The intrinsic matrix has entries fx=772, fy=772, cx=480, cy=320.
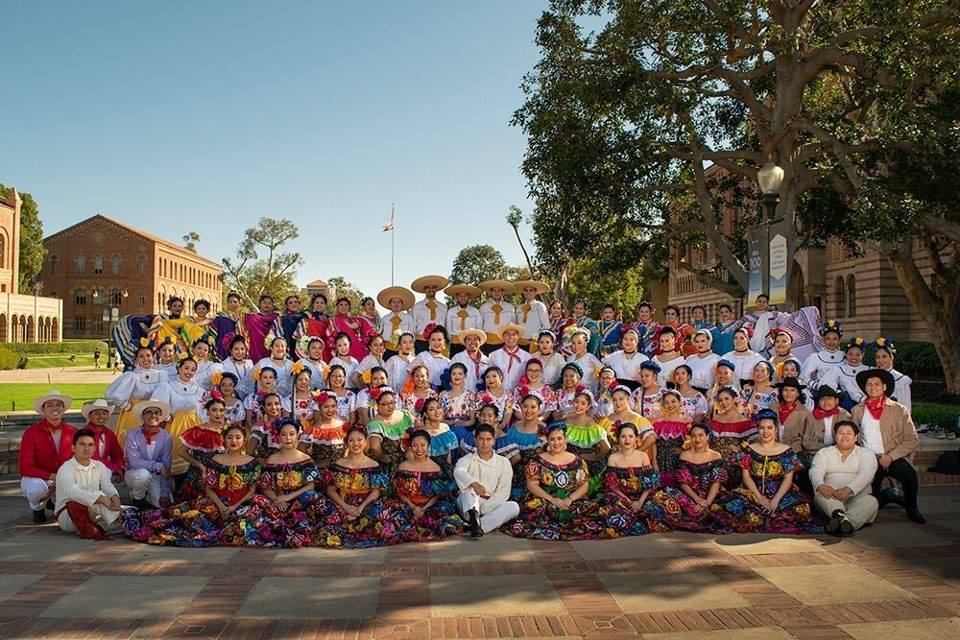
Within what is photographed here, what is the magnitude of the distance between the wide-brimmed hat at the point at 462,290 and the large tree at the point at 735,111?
Answer: 797cm

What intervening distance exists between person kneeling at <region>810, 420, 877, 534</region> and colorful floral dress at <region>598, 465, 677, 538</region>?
143 cm

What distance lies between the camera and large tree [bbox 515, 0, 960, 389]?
49.9 feet

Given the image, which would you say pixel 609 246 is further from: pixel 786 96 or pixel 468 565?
pixel 468 565

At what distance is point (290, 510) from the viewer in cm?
706

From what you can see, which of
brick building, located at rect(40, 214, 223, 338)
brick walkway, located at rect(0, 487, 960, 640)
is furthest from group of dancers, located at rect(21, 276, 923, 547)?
brick building, located at rect(40, 214, 223, 338)

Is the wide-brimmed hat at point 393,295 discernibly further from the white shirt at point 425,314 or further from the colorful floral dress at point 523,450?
the colorful floral dress at point 523,450

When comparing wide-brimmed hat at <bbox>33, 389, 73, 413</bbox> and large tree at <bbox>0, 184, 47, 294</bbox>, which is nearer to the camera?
wide-brimmed hat at <bbox>33, 389, 73, 413</bbox>

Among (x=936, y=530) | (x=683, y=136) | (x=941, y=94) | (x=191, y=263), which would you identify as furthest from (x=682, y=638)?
(x=191, y=263)

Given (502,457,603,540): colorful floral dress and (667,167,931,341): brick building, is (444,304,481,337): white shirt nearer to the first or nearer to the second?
(502,457,603,540): colorful floral dress

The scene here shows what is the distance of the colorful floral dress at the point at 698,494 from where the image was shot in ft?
23.4

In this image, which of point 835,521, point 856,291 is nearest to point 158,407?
point 835,521

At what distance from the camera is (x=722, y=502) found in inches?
289

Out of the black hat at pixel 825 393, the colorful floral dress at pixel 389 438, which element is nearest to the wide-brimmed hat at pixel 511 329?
the colorful floral dress at pixel 389 438

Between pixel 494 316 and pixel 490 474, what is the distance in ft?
14.0
